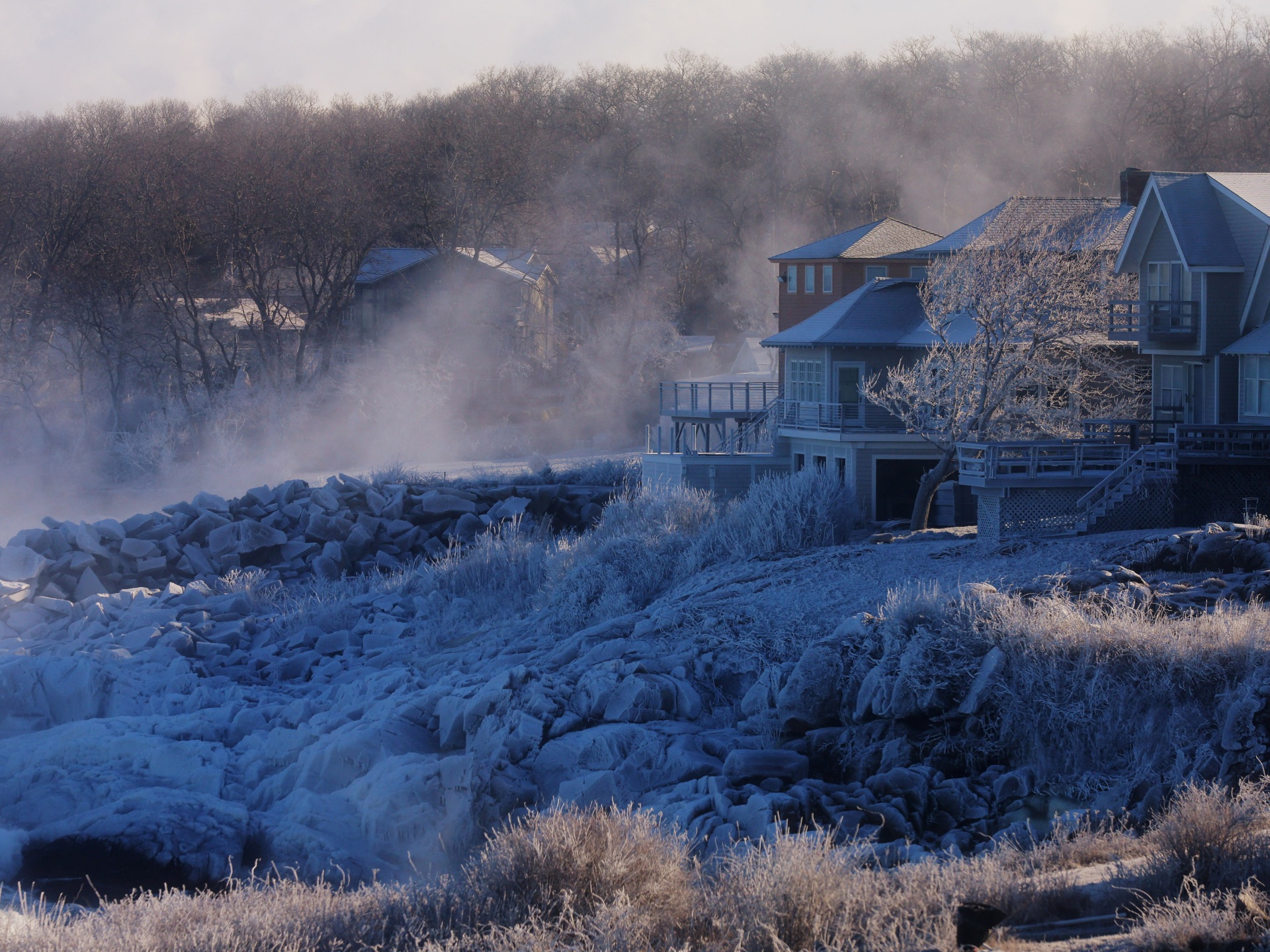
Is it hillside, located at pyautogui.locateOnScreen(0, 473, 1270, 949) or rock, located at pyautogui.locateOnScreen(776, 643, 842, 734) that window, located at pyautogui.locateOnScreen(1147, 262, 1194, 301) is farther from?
rock, located at pyautogui.locateOnScreen(776, 643, 842, 734)

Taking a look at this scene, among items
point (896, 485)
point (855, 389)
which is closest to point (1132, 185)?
point (855, 389)

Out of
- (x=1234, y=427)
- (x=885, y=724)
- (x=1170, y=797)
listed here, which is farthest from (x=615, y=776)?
(x=1234, y=427)

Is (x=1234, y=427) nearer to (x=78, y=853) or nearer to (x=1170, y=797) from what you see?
(x=1170, y=797)

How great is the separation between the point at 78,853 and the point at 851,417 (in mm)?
23514

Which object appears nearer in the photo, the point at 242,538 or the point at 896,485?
the point at 242,538

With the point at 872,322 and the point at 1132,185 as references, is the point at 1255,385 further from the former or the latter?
the point at 872,322

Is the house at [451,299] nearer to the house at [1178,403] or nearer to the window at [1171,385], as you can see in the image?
the house at [1178,403]

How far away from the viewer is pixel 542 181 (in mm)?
63156

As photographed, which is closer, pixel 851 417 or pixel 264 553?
pixel 264 553

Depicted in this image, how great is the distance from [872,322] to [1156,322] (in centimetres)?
A: 781

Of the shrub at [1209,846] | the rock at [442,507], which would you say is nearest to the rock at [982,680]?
the shrub at [1209,846]

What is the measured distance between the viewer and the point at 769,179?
69.4 meters

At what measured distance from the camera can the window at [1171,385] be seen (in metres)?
27.4

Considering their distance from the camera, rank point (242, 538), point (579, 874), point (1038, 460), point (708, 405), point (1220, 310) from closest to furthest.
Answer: point (579, 874)
point (1038, 460)
point (1220, 310)
point (242, 538)
point (708, 405)
